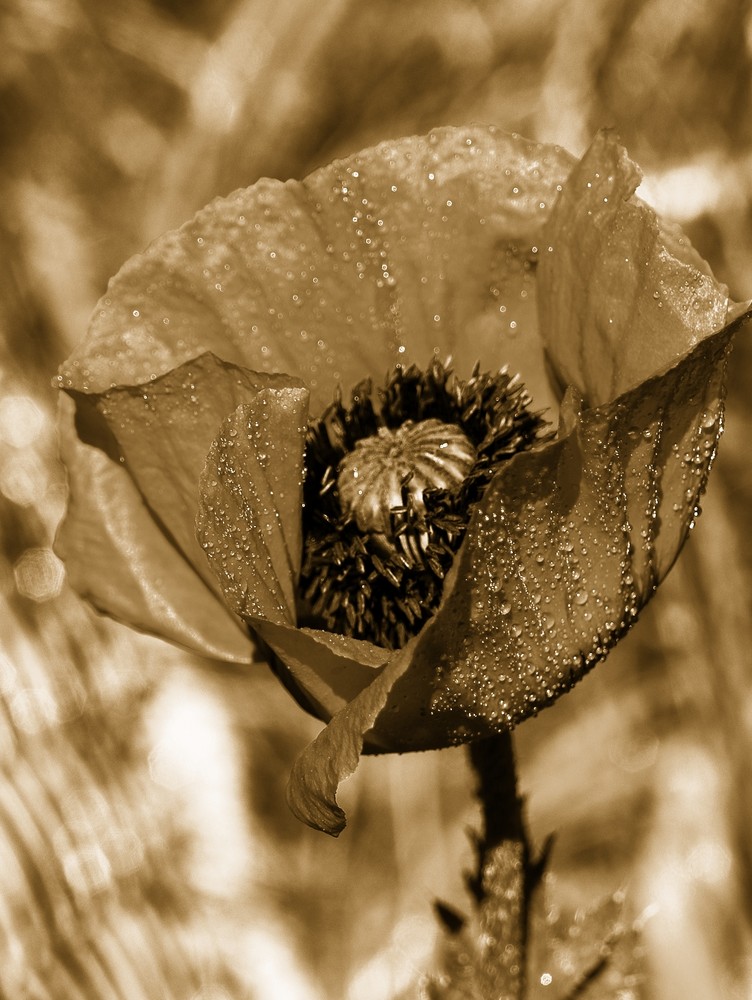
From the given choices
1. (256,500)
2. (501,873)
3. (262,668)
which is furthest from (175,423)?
(262,668)

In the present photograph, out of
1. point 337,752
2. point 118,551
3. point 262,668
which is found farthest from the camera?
point 262,668

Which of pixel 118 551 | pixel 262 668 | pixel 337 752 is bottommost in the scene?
pixel 337 752

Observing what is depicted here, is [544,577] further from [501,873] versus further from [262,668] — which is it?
[262,668]

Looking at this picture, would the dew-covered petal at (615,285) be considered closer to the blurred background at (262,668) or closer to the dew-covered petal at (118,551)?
the dew-covered petal at (118,551)

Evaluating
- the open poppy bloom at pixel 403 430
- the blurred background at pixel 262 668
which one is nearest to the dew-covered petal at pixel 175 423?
the open poppy bloom at pixel 403 430

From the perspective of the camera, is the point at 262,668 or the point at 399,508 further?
the point at 262,668

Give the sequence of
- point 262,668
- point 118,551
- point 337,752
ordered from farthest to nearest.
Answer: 1. point 262,668
2. point 118,551
3. point 337,752

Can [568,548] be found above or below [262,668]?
below

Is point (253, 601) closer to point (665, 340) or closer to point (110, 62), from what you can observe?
point (665, 340)
